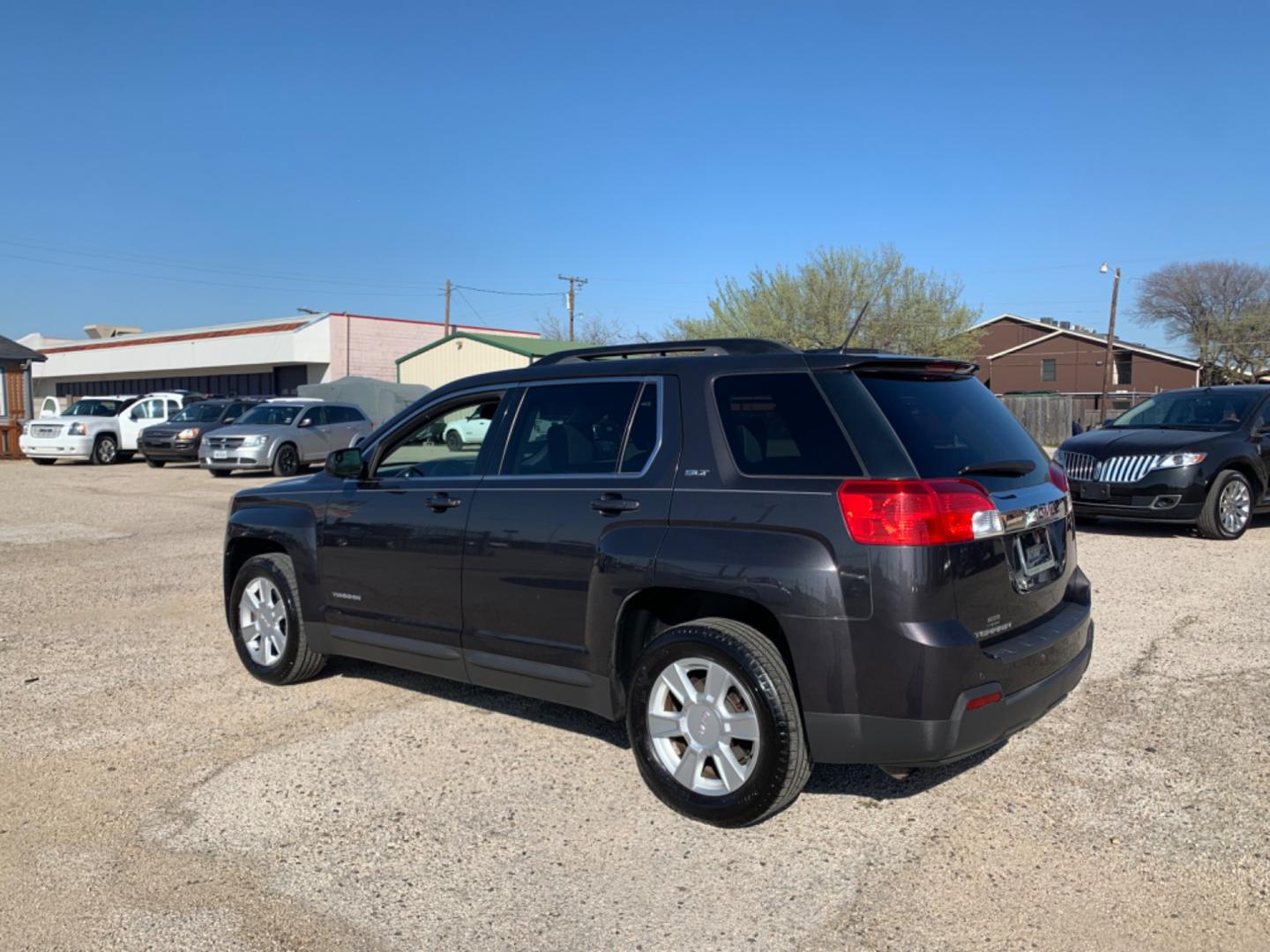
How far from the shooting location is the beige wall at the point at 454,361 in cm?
4453

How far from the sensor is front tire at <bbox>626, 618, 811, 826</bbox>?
377cm

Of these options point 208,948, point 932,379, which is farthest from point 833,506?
point 208,948

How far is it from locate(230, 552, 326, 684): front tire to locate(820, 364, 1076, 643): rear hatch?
11.1 ft

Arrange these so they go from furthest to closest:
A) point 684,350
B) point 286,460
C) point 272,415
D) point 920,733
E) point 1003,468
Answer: point 272,415
point 286,460
point 684,350
point 1003,468
point 920,733

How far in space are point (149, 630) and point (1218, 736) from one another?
6.68 meters

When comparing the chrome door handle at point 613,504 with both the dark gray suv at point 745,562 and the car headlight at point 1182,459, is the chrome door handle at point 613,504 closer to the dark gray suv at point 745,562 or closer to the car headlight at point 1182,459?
the dark gray suv at point 745,562

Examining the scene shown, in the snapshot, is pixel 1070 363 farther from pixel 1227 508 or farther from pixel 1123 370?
pixel 1227 508

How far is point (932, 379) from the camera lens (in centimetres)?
429

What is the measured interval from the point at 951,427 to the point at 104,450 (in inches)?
1040

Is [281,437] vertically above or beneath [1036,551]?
above

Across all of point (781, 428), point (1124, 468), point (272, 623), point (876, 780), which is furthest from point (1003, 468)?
point (1124, 468)

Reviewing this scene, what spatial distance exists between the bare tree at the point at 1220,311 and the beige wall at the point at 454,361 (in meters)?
50.3

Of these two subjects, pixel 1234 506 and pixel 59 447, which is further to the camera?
pixel 59 447

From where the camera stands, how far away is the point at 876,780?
4.46 m
